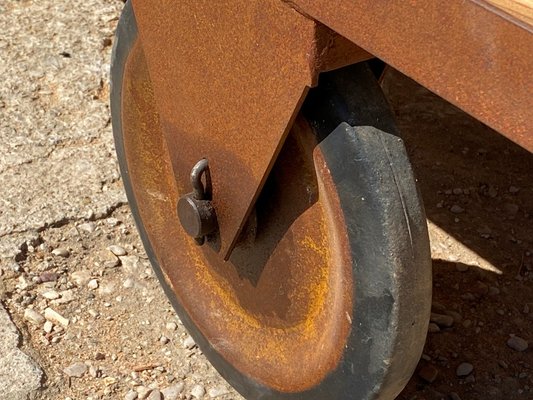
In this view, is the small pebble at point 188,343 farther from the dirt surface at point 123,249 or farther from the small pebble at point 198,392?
the small pebble at point 198,392

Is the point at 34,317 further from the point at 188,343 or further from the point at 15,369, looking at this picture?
the point at 188,343

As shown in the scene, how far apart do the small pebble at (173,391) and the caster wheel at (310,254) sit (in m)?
0.18

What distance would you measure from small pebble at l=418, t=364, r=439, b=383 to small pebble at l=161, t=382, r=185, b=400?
1.71ft

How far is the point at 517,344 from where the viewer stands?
222 centimetres

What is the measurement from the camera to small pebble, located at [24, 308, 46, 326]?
7.23 ft

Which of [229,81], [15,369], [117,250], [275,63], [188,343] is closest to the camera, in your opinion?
[275,63]

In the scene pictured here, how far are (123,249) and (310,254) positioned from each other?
0.97m

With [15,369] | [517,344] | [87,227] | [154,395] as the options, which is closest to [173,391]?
[154,395]

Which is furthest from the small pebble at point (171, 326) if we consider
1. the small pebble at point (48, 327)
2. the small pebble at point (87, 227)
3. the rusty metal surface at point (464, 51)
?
the rusty metal surface at point (464, 51)

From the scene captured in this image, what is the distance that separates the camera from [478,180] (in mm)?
2709

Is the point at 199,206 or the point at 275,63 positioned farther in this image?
the point at 199,206

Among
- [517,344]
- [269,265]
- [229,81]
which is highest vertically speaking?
[229,81]

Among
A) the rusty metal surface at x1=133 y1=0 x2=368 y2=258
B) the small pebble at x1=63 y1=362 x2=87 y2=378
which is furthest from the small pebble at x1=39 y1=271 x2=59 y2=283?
the rusty metal surface at x1=133 y1=0 x2=368 y2=258

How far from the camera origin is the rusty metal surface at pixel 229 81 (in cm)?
130
